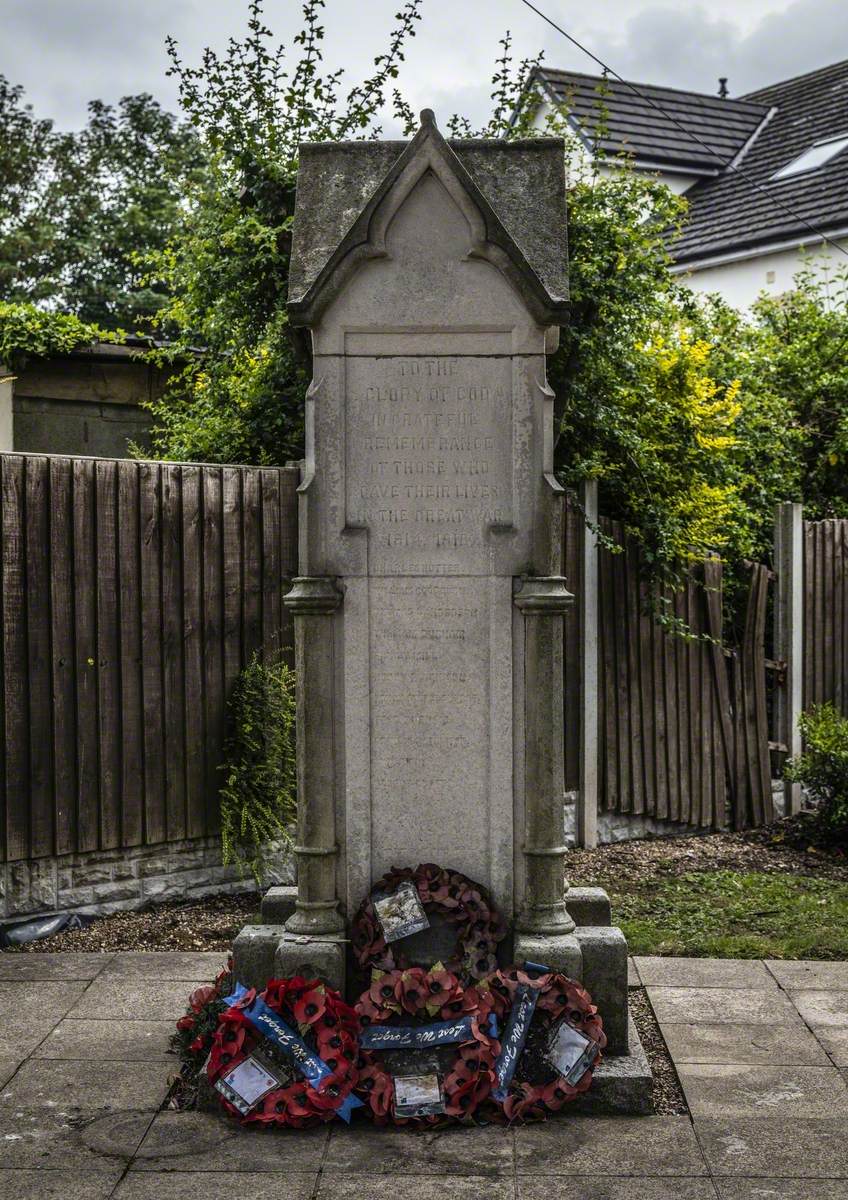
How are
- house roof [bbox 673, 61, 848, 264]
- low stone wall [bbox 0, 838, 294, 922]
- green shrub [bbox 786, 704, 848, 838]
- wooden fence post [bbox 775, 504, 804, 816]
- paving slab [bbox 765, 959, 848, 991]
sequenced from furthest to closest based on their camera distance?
house roof [bbox 673, 61, 848, 264] < wooden fence post [bbox 775, 504, 804, 816] < green shrub [bbox 786, 704, 848, 838] < low stone wall [bbox 0, 838, 294, 922] < paving slab [bbox 765, 959, 848, 991]

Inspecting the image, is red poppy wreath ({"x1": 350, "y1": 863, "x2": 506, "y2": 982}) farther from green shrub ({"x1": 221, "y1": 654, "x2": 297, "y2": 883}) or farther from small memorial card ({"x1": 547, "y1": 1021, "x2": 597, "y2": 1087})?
green shrub ({"x1": 221, "y1": 654, "x2": 297, "y2": 883})

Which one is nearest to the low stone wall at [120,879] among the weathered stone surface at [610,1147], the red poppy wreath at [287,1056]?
the red poppy wreath at [287,1056]

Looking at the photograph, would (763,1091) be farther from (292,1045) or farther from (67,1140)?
(67,1140)

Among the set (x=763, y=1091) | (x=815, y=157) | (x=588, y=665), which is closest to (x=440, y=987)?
(x=763, y=1091)

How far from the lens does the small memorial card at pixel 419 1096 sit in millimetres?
4508

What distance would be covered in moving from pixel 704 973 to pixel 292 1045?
245 centimetres

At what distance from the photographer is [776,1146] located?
430 cm

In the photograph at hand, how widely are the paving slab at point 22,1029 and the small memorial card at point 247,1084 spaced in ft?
3.35

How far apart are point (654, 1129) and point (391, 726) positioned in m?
1.67

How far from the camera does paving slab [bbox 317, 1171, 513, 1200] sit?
3.96 m

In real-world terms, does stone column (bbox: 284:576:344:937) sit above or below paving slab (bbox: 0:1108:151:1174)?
above

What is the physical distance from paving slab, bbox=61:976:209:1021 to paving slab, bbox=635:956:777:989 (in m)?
2.07

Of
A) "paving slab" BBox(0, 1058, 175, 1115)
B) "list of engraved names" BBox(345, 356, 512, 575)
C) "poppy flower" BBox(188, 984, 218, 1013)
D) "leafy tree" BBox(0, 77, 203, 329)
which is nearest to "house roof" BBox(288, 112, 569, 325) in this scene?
"list of engraved names" BBox(345, 356, 512, 575)

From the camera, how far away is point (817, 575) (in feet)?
34.3
